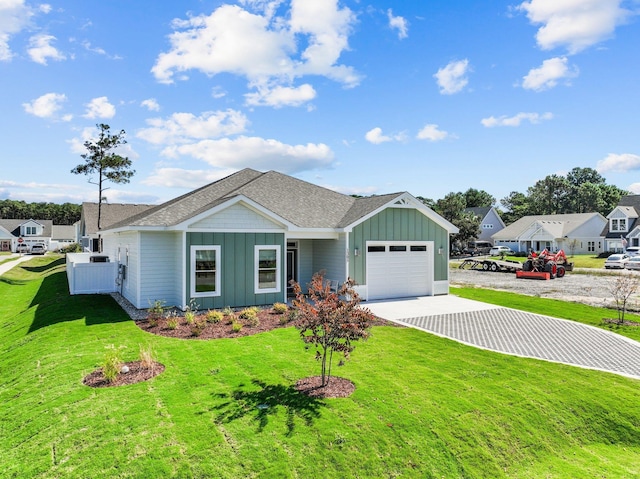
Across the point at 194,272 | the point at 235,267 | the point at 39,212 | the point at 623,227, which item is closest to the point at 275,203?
the point at 235,267

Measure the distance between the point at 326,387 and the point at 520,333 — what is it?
7539 mm

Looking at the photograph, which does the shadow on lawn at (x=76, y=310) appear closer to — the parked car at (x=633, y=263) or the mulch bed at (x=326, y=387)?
the mulch bed at (x=326, y=387)

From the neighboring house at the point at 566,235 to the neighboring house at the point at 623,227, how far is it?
9.37ft

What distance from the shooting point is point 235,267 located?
581 inches

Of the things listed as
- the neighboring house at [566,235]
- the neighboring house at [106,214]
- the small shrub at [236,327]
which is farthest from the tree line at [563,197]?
the small shrub at [236,327]

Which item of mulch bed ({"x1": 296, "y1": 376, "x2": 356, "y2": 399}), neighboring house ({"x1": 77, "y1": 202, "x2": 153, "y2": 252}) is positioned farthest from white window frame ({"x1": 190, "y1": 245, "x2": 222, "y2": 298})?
neighboring house ({"x1": 77, "y1": 202, "x2": 153, "y2": 252})

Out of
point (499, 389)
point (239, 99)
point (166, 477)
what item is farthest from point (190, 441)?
point (239, 99)

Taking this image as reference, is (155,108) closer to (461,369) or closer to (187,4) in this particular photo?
(187,4)

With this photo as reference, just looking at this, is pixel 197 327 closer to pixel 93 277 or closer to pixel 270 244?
pixel 270 244

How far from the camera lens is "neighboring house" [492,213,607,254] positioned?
169 ft

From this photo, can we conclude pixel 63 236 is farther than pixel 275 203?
Yes

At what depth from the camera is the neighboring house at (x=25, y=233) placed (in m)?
70.1

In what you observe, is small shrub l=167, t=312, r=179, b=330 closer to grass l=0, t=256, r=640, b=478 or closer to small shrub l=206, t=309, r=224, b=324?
small shrub l=206, t=309, r=224, b=324

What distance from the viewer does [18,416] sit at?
6609 millimetres
